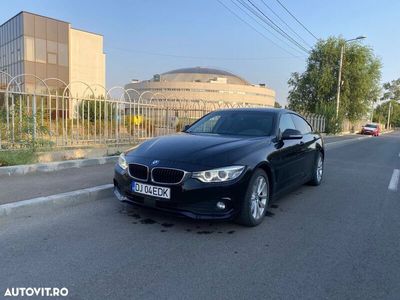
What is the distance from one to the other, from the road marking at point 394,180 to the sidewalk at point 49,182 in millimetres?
5749

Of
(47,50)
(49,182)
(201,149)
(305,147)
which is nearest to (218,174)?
(201,149)

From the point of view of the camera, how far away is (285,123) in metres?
5.86

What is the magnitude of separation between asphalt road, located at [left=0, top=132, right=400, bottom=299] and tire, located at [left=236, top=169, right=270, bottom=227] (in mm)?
137

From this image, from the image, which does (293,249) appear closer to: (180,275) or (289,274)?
(289,274)

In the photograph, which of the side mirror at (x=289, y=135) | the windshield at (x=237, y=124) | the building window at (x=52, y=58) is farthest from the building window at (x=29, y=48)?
the side mirror at (x=289, y=135)

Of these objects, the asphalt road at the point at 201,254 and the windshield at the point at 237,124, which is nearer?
the asphalt road at the point at 201,254

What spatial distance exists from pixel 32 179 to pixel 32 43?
30.8 meters

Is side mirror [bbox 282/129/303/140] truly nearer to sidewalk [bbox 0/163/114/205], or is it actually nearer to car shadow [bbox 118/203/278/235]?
car shadow [bbox 118/203/278/235]

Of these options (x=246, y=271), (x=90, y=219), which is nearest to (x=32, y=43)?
(x=90, y=219)

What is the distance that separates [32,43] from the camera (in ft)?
107

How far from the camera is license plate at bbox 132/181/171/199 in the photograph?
413 cm

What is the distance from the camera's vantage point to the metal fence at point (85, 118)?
24.8 feet

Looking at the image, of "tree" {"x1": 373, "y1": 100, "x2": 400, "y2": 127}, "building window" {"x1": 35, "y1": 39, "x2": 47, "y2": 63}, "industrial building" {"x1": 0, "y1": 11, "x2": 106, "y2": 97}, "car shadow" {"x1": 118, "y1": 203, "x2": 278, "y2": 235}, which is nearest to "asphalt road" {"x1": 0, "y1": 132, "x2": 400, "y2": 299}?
"car shadow" {"x1": 118, "y1": 203, "x2": 278, "y2": 235}

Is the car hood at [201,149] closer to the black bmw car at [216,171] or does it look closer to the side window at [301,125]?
the black bmw car at [216,171]
